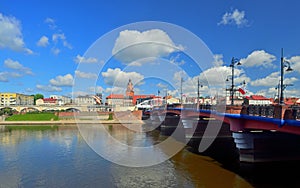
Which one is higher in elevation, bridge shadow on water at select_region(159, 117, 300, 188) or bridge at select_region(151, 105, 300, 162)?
bridge at select_region(151, 105, 300, 162)

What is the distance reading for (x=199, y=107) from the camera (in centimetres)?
4222

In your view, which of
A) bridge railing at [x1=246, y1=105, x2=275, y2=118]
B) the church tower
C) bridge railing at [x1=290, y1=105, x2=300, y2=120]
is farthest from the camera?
the church tower

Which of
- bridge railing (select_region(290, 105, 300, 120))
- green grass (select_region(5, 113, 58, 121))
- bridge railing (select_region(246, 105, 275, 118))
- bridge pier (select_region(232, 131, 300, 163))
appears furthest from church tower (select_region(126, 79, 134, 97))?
bridge railing (select_region(290, 105, 300, 120))

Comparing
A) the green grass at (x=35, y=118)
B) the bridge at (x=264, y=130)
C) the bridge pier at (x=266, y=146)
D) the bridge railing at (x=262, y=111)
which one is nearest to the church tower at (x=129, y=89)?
the green grass at (x=35, y=118)

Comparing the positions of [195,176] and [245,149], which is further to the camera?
[245,149]

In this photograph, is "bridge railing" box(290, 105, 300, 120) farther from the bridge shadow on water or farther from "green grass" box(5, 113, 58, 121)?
"green grass" box(5, 113, 58, 121)

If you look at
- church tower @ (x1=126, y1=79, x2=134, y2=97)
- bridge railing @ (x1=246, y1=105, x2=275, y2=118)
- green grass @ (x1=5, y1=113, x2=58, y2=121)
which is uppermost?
church tower @ (x1=126, y1=79, x2=134, y2=97)

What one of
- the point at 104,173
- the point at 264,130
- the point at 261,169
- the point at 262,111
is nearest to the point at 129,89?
the point at 264,130

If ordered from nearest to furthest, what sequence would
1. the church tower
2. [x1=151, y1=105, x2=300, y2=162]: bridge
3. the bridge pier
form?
1. [x1=151, y1=105, x2=300, y2=162]: bridge
2. the bridge pier
3. the church tower

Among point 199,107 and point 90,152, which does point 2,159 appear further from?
point 199,107

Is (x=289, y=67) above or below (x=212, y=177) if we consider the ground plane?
above

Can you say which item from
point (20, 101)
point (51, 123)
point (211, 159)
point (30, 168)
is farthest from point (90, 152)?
point (20, 101)

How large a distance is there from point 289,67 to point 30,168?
917 inches

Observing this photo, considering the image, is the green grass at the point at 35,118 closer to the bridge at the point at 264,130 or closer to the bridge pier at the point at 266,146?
the bridge at the point at 264,130
